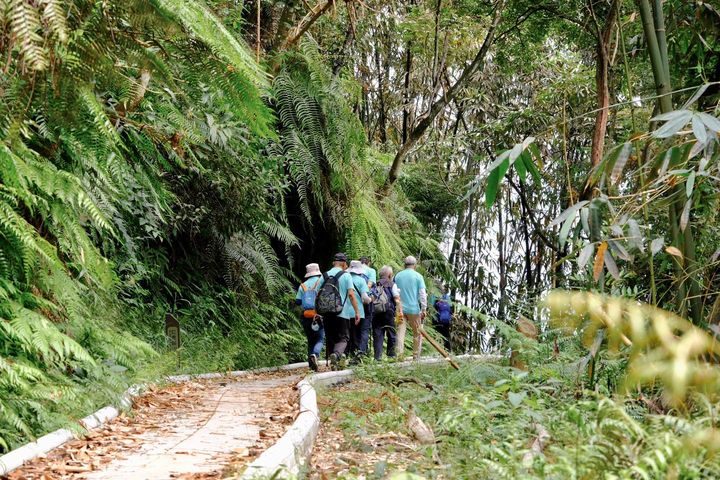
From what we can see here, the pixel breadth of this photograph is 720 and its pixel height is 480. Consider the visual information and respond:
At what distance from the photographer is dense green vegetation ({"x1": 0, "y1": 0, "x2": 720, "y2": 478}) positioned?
13.0 feet

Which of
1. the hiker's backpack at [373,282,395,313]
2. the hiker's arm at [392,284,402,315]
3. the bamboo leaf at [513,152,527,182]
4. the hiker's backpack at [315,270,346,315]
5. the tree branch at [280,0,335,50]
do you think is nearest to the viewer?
the bamboo leaf at [513,152,527,182]

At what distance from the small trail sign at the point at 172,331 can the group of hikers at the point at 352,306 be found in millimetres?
2287

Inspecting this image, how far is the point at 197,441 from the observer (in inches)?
253

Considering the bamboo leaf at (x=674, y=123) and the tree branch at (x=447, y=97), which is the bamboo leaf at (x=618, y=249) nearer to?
the bamboo leaf at (x=674, y=123)

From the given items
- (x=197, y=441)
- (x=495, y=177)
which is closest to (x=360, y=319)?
(x=197, y=441)

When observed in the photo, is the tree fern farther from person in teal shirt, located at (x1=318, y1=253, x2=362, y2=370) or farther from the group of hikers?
person in teal shirt, located at (x1=318, y1=253, x2=362, y2=370)

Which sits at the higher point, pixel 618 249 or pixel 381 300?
pixel 618 249

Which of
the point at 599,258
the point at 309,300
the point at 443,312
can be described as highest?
the point at 599,258

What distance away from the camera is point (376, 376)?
11.0m

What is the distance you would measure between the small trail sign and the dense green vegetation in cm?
56

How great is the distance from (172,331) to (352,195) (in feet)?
23.3

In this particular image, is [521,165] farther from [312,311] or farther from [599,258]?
[312,311]

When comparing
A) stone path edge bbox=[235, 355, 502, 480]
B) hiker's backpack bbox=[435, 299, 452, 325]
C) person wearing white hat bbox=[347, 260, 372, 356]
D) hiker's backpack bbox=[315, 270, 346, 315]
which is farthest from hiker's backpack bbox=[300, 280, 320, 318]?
hiker's backpack bbox=[435, 299, 452, 325]

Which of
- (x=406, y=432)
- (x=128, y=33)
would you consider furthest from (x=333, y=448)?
(x=128, y=33)
